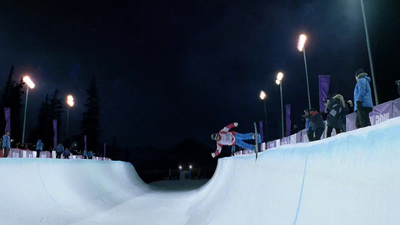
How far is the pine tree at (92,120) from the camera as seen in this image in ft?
269

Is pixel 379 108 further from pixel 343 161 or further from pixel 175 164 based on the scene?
pixel 175 164

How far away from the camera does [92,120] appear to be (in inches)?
3361

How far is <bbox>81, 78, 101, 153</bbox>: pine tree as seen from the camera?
82.0 meters

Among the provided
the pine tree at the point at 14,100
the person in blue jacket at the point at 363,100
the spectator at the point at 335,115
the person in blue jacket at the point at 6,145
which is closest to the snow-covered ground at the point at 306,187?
the person in blue jacket at the point at 363,100

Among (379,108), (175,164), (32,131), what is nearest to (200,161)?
(175,164)

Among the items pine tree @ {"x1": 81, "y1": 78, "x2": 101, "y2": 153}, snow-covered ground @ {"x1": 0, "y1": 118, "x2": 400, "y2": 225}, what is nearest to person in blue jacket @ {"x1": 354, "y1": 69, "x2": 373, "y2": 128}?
snow-covered ground @ {"x1": 0, "y1": 118, "x2": 400, "y2": 225}

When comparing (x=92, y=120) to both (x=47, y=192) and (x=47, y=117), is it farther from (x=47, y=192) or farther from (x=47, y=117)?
(x=47, y=192)

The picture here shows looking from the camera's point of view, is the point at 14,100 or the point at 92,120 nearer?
the point at 14,100

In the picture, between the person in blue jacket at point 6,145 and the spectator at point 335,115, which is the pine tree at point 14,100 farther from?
the spectator at point 335,115

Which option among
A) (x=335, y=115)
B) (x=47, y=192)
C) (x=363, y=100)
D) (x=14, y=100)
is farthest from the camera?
(x=14, y=100)

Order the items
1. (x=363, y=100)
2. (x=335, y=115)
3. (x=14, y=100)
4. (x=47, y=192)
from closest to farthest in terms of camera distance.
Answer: (x=363, y=100) < (x=335, y=115) < (x=47, y=192) < (x=14, y=100)

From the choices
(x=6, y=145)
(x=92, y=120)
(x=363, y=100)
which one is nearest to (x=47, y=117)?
(x=92, y=120)

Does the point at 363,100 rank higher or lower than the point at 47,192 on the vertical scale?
higher

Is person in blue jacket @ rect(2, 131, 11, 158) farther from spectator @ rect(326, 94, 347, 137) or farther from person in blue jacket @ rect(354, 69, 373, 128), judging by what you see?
person in blue jacket @ rect(354, 69, 373, 128)
